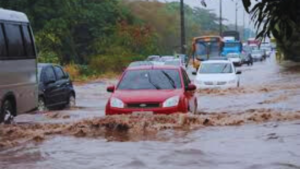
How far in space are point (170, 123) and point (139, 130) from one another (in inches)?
26.5

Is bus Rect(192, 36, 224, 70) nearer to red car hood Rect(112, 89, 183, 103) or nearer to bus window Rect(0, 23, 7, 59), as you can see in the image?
red car hood Rect(112, 89, 183, 103)

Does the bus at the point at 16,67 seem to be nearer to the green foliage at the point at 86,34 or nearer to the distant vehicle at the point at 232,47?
the green foliage at the point at 86,34

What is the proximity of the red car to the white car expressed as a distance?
9429 millimetres

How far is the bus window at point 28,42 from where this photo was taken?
14.4 m

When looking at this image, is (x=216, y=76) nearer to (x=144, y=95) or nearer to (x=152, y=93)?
(x=152, y=93)

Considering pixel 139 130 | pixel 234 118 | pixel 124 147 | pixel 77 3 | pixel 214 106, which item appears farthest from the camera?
pixel 77 3

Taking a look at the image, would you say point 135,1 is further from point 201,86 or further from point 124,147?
point 124,147

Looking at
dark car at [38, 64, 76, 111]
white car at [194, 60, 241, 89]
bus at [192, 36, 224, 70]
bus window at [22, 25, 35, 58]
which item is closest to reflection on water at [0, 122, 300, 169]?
bus window at [22, 25, 35, 58]

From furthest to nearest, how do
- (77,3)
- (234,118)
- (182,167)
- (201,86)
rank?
1. (77,3)
2. (201,86)
3. (234,118)
4. (182,167)

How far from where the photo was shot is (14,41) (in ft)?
44.6

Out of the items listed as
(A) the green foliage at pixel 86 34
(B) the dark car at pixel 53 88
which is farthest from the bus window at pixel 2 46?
(A) the green foliage at pixel 86 34

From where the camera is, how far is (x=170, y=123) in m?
12.6

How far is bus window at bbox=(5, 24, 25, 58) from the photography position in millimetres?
13191

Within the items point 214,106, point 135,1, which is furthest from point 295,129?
point 135,1
